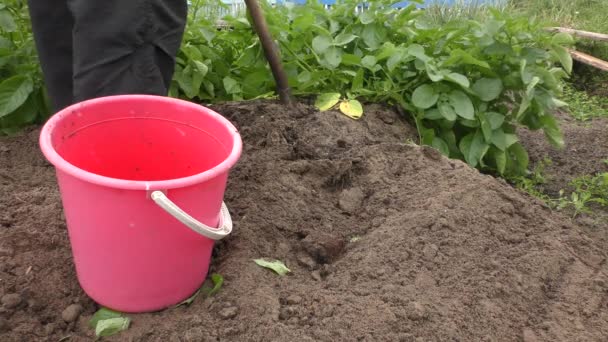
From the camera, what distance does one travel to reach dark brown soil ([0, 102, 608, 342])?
1573 millimetres

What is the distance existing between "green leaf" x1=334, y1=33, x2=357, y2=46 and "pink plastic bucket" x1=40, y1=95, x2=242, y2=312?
4.07ft

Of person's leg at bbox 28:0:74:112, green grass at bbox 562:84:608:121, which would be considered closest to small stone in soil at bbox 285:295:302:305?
person's leg at bbox 28:0:74:112

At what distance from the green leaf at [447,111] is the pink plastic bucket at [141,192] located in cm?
132

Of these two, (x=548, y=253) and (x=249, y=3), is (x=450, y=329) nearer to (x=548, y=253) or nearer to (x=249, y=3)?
(x=548, y=253)

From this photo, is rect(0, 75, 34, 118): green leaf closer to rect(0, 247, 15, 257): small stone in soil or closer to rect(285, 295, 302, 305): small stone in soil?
rect(0, 247, 15, 257): small stone in soil

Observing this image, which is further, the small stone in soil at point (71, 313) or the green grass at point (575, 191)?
the green grass at point (575, 191)

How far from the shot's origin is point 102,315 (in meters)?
1.59

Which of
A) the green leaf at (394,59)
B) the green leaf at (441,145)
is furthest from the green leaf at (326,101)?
the green leaf at (441,145)

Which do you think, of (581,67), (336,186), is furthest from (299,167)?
(581,67)

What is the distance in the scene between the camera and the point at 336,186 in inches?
89.7

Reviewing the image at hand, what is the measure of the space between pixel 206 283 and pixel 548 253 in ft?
3.43

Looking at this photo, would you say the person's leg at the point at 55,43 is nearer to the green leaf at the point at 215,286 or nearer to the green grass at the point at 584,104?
the green leaf at the point at 215,286

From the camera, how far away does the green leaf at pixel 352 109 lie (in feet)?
8.88

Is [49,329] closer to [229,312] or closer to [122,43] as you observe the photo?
[229,312]
